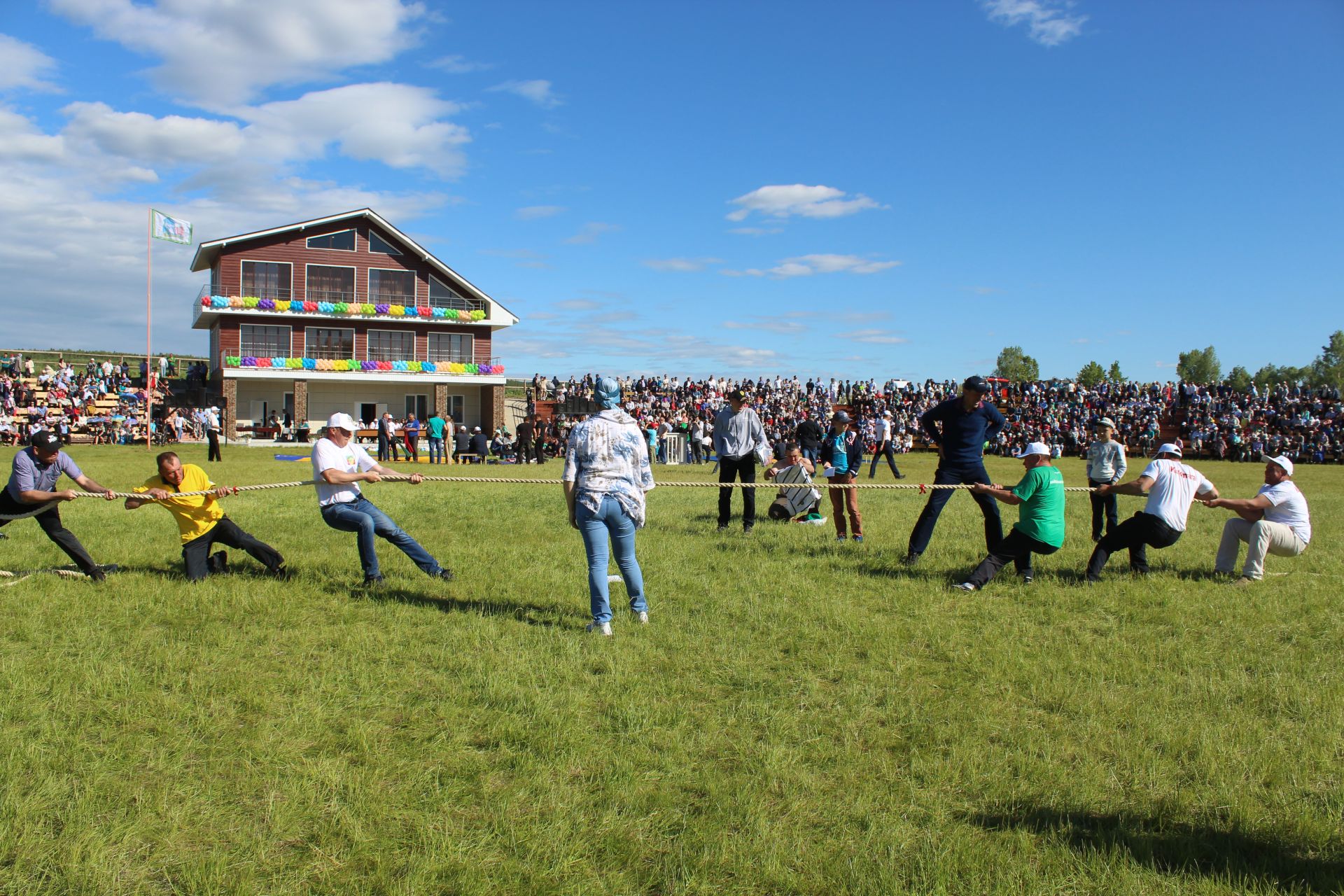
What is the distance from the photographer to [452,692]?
189 inches

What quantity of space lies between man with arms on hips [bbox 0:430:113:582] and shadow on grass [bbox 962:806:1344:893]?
778cm

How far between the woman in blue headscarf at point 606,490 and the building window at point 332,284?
39.6 metres

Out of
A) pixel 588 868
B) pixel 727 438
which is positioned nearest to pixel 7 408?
pixel 727 438

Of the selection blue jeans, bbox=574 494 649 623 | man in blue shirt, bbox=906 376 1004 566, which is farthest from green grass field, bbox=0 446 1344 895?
man in blue shirt, bbox=906 376 1004 566

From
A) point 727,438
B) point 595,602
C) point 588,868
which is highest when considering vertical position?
point 727,438

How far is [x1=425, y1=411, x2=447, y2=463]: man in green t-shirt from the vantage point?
26328 millimetres

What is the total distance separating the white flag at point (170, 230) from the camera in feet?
107

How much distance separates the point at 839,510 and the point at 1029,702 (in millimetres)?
5671

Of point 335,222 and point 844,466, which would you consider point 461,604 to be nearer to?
point 844,466

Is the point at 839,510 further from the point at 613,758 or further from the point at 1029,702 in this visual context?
the point at 613,758

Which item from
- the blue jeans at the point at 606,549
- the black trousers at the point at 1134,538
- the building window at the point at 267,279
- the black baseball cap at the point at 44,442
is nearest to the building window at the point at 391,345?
the building window at the point at 267,279

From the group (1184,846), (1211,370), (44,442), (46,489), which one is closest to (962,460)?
(1184,846)

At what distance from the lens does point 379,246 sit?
42469 mm

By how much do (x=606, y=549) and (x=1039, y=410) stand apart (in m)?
38.8
